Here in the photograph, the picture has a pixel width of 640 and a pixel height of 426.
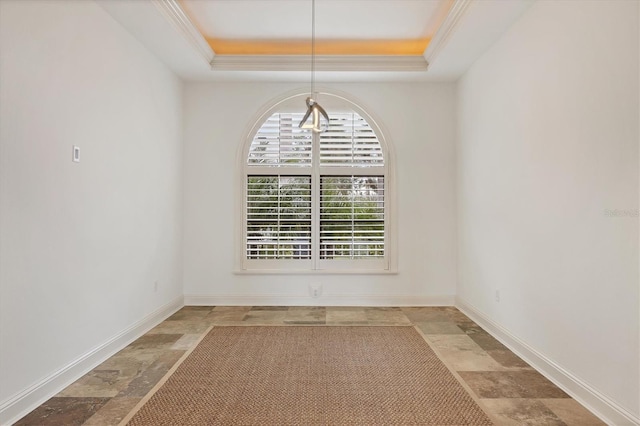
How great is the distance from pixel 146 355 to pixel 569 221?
10.9 ft

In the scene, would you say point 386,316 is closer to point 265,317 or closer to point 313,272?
point 313,272

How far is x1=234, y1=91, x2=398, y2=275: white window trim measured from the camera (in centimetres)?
469

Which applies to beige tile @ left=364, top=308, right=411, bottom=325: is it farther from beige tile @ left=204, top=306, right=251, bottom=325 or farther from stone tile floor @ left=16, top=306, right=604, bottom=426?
beige tile @ left=204, top=306, right=251, bottom=325

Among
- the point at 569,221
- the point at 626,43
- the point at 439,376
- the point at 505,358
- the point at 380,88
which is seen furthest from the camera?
the point at 380,88

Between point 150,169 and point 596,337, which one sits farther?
point 150,169

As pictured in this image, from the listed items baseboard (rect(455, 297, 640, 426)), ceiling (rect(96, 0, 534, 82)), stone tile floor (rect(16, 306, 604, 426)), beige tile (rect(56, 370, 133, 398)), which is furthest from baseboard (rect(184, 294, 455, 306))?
ceiling (rect(96, 0, 534, 82))

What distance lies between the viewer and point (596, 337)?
226 centimetres

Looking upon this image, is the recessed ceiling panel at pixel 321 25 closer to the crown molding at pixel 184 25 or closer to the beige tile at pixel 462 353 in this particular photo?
the crown molding at pixel 184 25

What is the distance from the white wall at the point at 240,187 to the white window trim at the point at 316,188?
0.07 meters

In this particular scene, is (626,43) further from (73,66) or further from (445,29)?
(73,66)

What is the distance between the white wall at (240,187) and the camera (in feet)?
15.4

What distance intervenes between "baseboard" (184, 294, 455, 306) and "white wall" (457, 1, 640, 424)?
2.98ft

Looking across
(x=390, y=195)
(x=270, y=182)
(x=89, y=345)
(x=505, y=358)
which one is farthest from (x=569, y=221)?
(x=89, y=345)

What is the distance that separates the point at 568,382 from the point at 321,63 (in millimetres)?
3643
